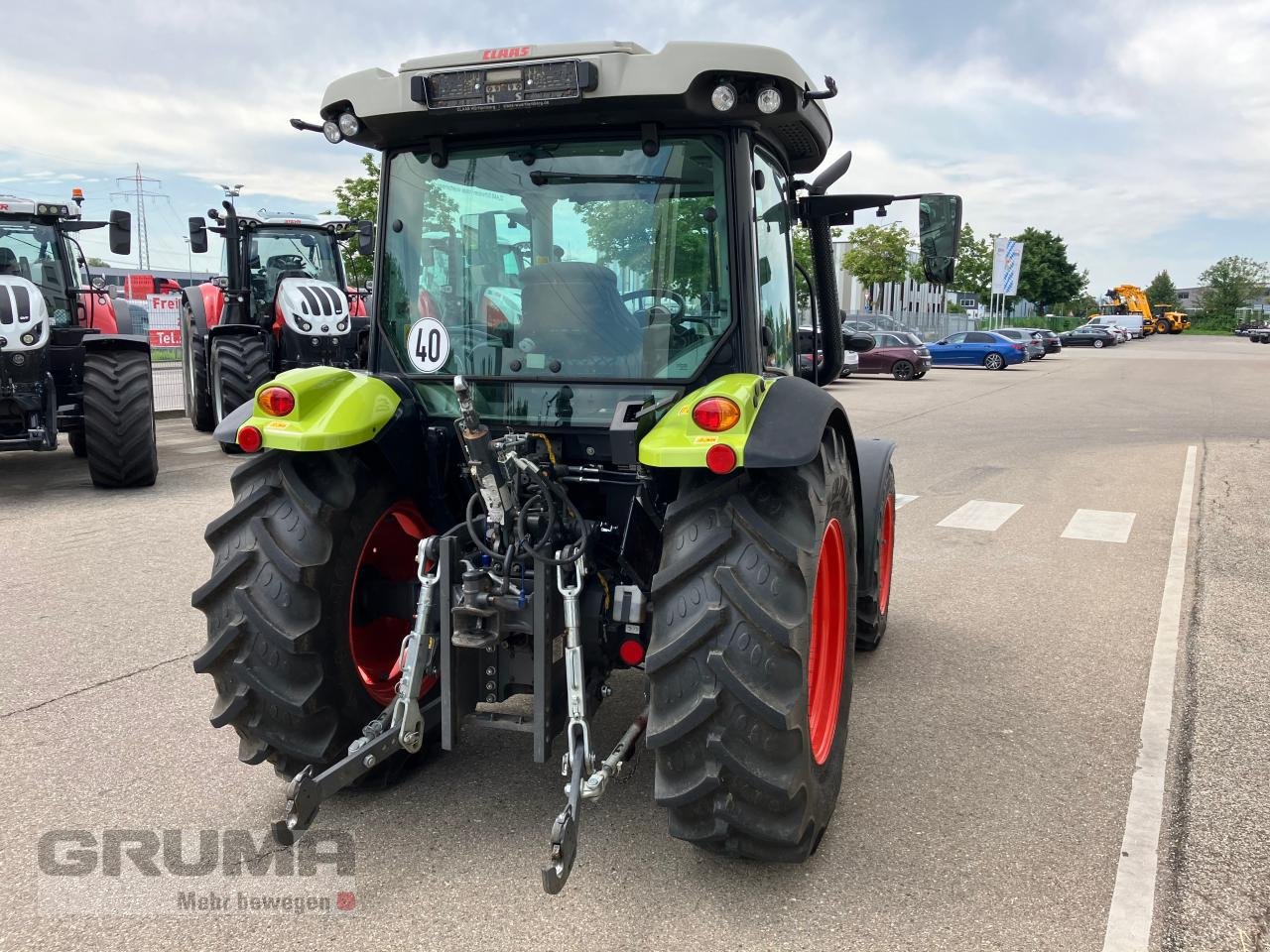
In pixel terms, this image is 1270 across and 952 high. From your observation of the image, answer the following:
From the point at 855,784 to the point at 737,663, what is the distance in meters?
1.28

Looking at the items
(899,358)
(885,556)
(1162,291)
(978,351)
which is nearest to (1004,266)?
(978,351)

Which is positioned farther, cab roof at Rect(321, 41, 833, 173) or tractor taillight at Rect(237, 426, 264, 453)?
tractor taillight at Rect(237, 426, 264, 453)

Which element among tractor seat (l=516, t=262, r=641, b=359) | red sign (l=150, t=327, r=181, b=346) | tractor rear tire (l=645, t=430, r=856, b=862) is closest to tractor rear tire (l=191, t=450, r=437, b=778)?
tractor seat (l=516, t=262, r=641, b=359)

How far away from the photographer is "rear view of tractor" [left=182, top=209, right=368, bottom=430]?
40.8ft

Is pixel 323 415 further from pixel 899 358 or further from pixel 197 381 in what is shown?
pixel 899 358

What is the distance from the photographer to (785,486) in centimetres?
297

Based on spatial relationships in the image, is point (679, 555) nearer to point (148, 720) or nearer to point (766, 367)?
point (766, 367)

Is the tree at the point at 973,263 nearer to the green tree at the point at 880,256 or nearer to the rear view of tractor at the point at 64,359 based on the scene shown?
the green tree at the point at 880,256

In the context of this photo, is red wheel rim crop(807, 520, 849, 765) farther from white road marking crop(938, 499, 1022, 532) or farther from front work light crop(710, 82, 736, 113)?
white road marking crop(938, 499, 1022, 532)

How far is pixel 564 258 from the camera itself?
3.45 meters

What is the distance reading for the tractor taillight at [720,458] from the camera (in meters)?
2.74

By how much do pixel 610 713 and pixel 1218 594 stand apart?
4506 mm

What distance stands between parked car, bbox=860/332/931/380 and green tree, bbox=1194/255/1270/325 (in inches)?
4162

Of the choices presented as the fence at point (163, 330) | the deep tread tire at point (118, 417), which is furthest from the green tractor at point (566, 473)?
the fence at point (163, 330)
